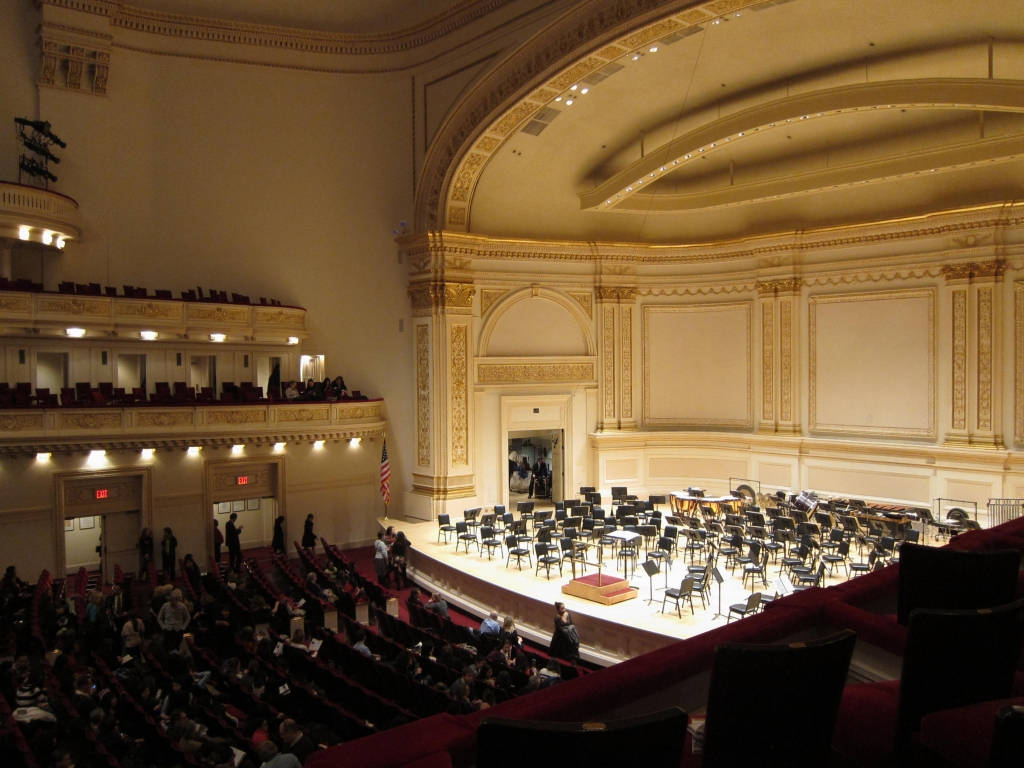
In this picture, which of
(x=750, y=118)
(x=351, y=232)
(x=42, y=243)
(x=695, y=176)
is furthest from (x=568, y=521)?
(x=42, y=243)

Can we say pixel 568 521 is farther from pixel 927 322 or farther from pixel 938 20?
pixel 938 20

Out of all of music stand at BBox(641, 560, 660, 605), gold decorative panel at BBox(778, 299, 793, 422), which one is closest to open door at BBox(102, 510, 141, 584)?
music stand at BBox(641, 560, 660, 605)

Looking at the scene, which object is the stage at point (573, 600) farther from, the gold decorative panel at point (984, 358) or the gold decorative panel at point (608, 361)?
the gold decorative panel at point (608, 361)

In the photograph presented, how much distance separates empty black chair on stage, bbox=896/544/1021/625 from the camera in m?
2.94

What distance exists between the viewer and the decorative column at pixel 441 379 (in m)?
19.4

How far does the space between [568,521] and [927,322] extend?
34.8 ft

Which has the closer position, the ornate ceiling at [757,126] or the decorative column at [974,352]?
the ornate ceiling at [757,126]

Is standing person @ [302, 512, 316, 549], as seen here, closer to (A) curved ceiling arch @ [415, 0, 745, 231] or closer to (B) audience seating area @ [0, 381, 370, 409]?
(B) audience seating area @ [0, 381, 370, 409]

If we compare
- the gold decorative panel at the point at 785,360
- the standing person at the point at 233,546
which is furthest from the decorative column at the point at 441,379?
the gold decorative panel at the point at 785,360

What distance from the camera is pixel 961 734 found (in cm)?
202

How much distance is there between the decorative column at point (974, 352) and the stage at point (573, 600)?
6161 millimetres

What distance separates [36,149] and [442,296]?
32.2ft

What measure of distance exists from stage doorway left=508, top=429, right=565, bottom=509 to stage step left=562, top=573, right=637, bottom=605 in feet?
27.2

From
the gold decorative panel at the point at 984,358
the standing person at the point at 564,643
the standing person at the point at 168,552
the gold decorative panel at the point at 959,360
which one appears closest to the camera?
the standing person at the point at 564,643
